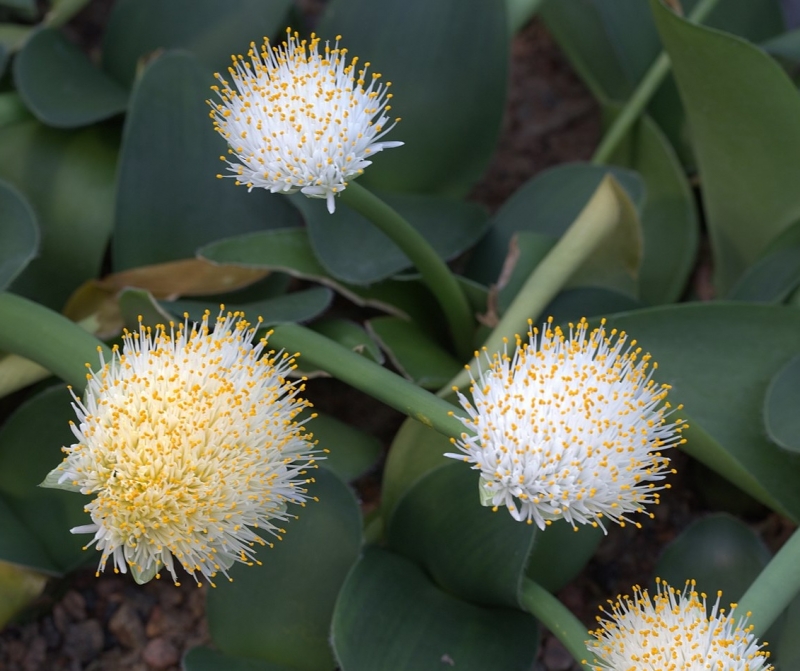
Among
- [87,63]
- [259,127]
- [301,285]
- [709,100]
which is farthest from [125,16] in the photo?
[709,100]

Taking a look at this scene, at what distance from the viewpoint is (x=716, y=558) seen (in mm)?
856

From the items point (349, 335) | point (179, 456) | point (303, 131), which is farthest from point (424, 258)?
point (179, 456)

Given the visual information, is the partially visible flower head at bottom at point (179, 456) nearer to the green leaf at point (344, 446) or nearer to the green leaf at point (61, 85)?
the green leaf at point (344, 446)

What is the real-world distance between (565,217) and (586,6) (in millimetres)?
328

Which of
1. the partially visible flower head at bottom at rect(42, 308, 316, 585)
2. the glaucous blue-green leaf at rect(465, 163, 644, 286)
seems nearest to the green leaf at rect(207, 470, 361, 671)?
the partially visible flower head at bottom at rect(42, 308, 316, 585)

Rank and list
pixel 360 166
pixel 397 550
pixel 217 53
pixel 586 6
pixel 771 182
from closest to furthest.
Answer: pixel 360 166 → pixel 397 550 → pixel 771 182 → pixel 217 53 → pixel 586 6

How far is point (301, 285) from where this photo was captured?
1102mm

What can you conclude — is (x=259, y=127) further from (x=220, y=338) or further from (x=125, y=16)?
(x=125, y=16)

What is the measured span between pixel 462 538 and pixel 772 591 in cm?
24

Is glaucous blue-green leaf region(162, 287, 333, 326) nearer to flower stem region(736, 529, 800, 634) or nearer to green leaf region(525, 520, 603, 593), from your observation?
green leaf region(525, 520, 603, 593)

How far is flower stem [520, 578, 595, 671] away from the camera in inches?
26.5

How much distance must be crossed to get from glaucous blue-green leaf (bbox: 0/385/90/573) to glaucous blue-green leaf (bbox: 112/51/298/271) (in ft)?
0.63

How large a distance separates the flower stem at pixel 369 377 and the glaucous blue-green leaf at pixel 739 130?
46cm

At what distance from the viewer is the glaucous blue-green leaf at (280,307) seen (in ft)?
2.75
